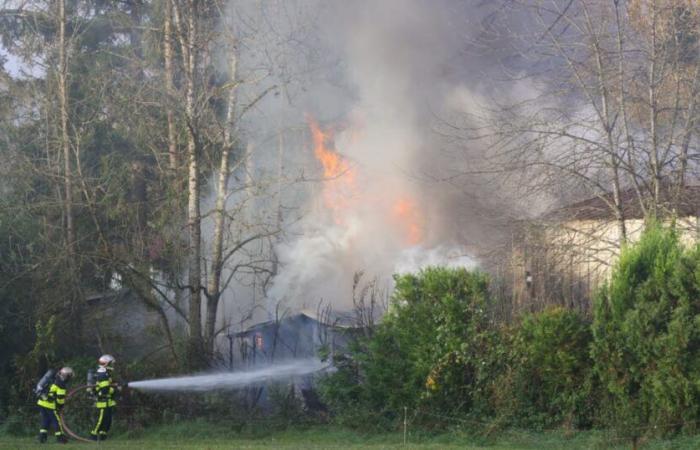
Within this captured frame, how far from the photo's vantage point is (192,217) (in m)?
20.3

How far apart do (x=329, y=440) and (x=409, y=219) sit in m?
10.4

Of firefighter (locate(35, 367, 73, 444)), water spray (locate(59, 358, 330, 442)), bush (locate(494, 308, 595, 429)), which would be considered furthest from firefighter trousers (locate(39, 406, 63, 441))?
bush (locate(494, 308, 595, 429))

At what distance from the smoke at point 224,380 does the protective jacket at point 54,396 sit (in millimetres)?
1650

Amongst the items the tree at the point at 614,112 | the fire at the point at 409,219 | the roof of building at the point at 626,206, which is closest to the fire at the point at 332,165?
the fire at the point at 409,219

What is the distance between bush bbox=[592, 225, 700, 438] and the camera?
12.9 metres

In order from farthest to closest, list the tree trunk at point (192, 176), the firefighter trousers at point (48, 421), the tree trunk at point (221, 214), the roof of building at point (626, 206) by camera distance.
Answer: the tree trunk at point (221, 214), the tree trunk at point (192, 176), the roof of building at point (626, 206), the firefighter trousers at point (48, 421)

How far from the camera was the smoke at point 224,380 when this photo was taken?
1730cm

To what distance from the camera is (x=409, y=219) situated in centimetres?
2466

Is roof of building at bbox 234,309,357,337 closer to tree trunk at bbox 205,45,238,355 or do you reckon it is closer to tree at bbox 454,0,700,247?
tree trunk at bbox 205,45,238,355

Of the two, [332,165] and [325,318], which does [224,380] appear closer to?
[325,318]

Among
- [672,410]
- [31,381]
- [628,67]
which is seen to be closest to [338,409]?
[672,410]

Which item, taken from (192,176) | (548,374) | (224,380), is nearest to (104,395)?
(224,380)

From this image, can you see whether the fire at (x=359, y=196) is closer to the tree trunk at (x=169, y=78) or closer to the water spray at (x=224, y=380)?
the tree trunk at (x=169, y=78)

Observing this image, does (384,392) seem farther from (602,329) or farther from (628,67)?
(628,67)
